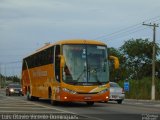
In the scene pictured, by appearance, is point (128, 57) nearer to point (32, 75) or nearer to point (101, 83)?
point (32, 75)

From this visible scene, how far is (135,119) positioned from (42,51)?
1526cm

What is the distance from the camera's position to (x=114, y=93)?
1436 inches

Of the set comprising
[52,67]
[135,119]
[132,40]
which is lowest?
[135,119]

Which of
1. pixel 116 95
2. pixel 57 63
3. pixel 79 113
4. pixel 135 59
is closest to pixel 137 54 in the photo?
pixel 135 59

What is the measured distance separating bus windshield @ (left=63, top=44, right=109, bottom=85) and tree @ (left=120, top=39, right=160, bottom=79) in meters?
62.5

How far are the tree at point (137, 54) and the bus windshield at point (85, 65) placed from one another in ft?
205

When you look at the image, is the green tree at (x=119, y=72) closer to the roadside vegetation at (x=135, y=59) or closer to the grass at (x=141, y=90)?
the roadside vegetation at (x=135, y=59)

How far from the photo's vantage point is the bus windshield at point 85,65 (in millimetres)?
27859

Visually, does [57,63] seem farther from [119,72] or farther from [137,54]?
[137,54]

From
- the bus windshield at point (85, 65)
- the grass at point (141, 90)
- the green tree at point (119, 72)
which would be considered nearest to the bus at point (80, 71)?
the bus windshield at point (85, 65)

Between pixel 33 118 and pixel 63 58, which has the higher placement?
pixel 63 58

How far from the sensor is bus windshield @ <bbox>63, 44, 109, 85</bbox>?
2786 cm

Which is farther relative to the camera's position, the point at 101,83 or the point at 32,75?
the point at 32,75

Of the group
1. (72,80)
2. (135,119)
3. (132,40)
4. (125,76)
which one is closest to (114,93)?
(72,80)
